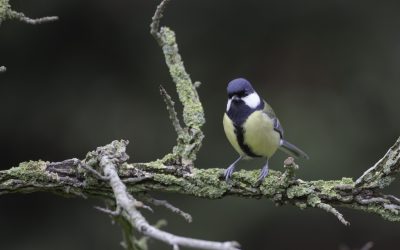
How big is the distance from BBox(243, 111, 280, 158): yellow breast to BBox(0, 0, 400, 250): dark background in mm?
1612

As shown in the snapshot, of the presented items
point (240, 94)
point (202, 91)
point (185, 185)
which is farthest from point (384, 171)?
point (202, 91)

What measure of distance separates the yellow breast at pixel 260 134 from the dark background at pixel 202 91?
1.61 m

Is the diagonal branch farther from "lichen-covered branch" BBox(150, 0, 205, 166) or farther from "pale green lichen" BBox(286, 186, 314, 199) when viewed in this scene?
"pale green lichen" BBox(286, 186, 314, 199)

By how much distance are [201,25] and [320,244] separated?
1.87 metres

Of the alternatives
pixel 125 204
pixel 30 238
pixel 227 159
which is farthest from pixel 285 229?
pixel 125 204

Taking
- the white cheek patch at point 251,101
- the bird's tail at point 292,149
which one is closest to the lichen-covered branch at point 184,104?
the white cheek patch at point 251,101

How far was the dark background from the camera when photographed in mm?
4598

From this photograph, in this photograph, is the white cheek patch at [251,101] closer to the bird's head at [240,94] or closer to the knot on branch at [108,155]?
the bird's head at [240,94]

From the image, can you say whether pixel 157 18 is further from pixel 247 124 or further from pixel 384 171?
pixel 384 171

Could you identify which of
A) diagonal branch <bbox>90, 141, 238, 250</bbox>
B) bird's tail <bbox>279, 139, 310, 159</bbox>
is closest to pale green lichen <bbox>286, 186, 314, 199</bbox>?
diagonal branch <bbox>90, 141, 238, 250</bbox>

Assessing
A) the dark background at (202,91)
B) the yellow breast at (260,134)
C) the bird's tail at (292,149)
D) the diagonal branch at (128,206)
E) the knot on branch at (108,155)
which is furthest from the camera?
the dark background at (202,91)

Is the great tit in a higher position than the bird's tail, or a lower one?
lower

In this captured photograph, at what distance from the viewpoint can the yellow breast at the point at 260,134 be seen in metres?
2.87

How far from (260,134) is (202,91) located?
1.97m
